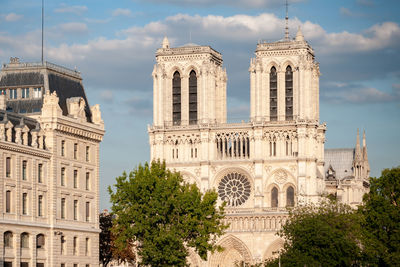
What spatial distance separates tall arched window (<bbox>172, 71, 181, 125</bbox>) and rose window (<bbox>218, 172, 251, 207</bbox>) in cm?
1163

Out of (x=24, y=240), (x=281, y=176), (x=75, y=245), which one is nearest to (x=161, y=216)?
(x=75, y=245)

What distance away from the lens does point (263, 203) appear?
163500 millimetres

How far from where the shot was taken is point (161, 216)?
10969 centimetres

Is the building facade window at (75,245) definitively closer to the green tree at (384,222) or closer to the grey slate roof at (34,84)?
the grey slate roof at (34,84)

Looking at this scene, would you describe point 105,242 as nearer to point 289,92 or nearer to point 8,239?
point 8,239

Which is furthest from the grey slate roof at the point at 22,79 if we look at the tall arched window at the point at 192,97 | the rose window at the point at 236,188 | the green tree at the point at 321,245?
the rose window at the point at 236,188

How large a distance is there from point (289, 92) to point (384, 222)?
65.0m

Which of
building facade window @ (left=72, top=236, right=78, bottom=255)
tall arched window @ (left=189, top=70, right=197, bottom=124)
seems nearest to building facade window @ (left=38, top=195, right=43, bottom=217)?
building facade window @ (left=72, top=236, right=78, bottom=255)

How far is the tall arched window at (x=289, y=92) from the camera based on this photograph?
165125mm

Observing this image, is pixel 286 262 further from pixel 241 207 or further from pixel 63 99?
pixel 241 207

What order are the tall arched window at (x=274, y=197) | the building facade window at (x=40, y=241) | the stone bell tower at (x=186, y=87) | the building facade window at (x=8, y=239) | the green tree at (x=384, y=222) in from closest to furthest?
the building facade window at (x=8, y=239), the building facade window at (x=40, y=241), the green tree at (x=384, y=222), the tall arched window at (x=274, y=197), the stone bell tower at (x=186, y=87)

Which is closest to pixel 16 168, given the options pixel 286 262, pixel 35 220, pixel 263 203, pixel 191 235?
pixel 35 220

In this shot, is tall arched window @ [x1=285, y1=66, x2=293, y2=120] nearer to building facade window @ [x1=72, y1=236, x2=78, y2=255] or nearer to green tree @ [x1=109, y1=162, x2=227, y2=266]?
green tree @ [x1=109, y1=162, x2=227, y2=266]

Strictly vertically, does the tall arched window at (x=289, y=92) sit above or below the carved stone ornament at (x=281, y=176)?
above
